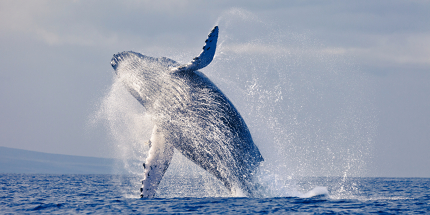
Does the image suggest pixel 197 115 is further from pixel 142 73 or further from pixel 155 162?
pixel 155 162

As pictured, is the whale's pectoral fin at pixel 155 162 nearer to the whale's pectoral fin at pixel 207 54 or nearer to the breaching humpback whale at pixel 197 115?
the breaching humpback whale at pixel 197 115

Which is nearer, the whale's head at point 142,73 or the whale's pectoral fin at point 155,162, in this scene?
the whale's head at point 142,73

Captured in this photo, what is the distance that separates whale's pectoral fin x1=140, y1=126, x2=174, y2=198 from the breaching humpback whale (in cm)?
30

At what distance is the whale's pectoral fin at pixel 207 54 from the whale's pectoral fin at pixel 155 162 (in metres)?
3.10

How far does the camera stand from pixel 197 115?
12.9 meters

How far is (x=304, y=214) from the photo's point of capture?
11.6 m

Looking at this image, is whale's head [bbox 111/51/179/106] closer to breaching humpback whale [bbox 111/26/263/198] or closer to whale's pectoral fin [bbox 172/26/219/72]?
breaching humpback whale [bbox 111/26/263/198]

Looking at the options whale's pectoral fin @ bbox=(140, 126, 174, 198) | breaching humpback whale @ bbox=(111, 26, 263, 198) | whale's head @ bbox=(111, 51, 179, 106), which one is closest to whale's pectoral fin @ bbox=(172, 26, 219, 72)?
Result: breaching humpback whale @ bbox=(111, 26, 263, 198)

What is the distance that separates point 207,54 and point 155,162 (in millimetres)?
4588

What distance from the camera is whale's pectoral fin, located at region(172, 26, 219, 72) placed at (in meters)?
12.1

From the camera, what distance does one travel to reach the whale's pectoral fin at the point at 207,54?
478 inches

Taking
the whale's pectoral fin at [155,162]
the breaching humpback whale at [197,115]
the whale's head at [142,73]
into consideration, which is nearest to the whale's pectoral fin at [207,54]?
the breaching humpback whale at [197,115]

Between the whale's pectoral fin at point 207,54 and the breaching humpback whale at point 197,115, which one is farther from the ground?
the whale's pectoral fin at point 207,54

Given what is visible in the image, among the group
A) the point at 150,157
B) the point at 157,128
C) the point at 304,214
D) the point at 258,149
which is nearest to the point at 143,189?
the point at 150,157
